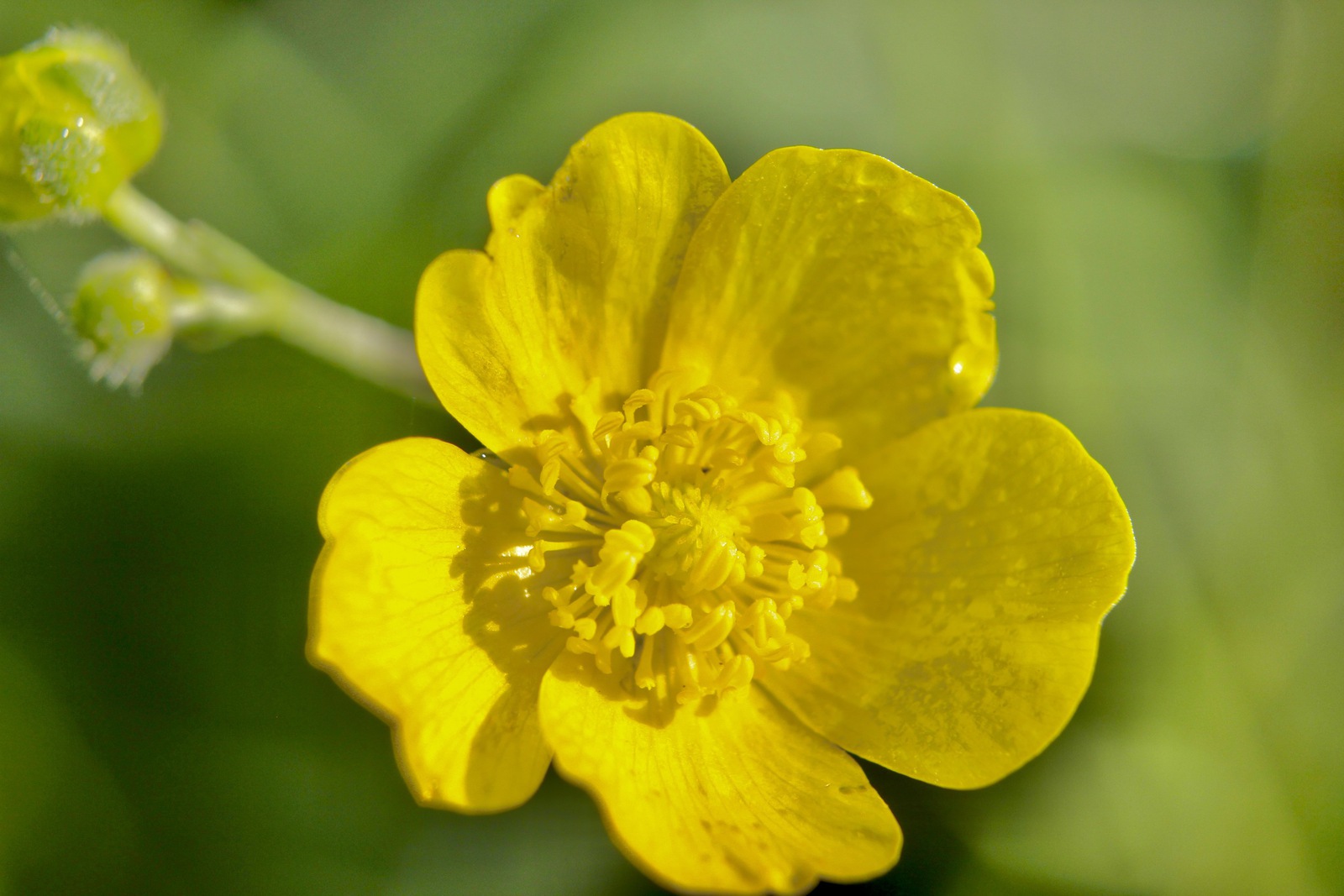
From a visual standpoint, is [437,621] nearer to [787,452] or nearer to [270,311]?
[787,452]

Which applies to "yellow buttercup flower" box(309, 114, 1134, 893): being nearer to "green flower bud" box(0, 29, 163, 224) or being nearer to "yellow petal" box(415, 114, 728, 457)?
"yellow petal" box(415, 114, 728, 457)

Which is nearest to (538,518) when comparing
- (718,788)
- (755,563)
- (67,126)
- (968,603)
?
(755,563)

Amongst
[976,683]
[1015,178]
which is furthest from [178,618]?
[1015,178]

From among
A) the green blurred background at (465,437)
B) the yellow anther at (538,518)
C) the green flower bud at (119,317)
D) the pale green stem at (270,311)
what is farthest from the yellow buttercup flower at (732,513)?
the green blurred background at (465,437)

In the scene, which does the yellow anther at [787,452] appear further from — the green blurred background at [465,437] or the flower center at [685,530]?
the green blurred background at [465,437]

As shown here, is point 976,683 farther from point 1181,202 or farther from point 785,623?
point 1181,202

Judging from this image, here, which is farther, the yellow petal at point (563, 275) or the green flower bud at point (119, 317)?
the green flower bud at point (119, 317)
